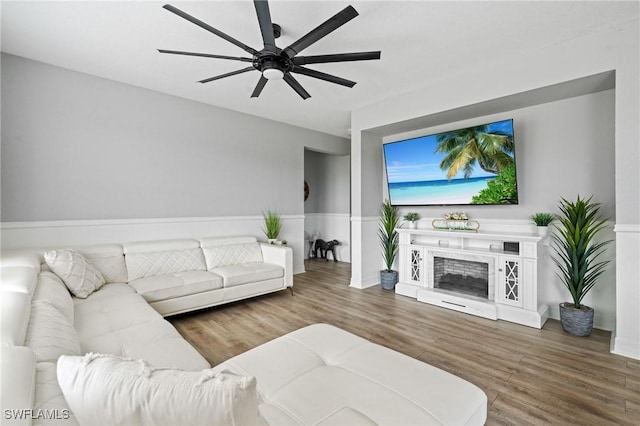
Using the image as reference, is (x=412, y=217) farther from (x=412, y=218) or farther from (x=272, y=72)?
(x=272, y=72)

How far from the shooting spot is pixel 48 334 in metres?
1.27

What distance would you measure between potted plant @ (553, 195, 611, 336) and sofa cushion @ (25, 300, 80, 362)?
3.80 m

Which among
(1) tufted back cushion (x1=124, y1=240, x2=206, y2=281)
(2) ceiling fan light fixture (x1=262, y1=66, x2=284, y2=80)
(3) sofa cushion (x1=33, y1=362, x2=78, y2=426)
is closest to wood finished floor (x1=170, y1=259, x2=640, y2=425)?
(1) tufted back cushion (x1=124, y1=240, x2=206, y2=281)

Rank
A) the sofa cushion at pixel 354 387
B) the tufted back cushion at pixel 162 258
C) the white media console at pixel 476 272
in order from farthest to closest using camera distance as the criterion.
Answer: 1. the tufted back cushion at pixel 162 258
2. the white media console at pixel 476 272
3. the sofa cushion at pixel 354 387

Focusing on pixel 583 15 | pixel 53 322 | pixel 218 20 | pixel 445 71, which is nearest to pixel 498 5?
pixel 583 15

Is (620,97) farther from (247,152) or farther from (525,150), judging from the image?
(247,152)

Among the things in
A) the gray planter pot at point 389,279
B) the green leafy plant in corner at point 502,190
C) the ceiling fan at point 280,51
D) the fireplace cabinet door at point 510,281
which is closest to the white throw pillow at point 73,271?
the ceiling fan at point 280,51

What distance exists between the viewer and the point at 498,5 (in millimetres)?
2129

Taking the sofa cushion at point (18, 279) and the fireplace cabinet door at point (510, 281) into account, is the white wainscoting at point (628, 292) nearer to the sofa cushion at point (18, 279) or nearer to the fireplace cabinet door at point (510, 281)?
the fireplace cabinet door at point (510, 281)

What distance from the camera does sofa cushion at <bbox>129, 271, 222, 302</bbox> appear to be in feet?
9.31

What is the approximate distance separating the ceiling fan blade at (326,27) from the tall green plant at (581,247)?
2.65 meters

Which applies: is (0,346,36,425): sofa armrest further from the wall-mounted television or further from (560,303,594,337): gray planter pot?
the wall-mounted television

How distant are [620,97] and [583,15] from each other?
740 millimetres

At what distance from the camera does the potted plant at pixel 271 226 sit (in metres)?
4.62
